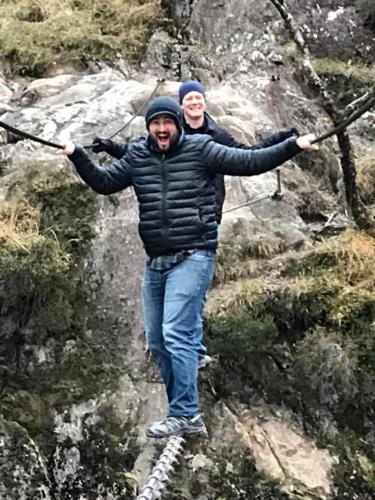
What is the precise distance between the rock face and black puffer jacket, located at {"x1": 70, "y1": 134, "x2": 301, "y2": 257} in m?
1.42

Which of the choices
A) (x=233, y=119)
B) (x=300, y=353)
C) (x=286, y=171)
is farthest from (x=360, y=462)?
(x=233, y=119)

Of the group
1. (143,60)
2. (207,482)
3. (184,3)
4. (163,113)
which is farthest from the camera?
(184,3)

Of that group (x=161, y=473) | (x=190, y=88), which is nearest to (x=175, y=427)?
(x=161, y=473)

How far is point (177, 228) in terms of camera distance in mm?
3814

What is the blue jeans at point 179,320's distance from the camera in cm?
375

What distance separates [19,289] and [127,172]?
1569mm

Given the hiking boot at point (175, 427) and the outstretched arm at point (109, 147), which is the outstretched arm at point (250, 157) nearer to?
the outstretched arm at point (109, 147)

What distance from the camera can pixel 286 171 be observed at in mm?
6879

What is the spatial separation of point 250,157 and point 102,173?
30.6 inches

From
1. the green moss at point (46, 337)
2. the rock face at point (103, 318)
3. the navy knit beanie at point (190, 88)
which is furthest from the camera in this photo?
the green moss at point (46, 337)

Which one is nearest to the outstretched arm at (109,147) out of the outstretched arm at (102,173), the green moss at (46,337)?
the outstretched arm at (102,173)

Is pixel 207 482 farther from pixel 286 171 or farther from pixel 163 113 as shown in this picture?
pixel 286 171

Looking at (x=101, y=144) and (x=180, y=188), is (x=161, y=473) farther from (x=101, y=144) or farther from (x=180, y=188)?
(x=101, y=144)

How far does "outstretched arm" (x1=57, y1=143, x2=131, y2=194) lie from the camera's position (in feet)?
13.0
